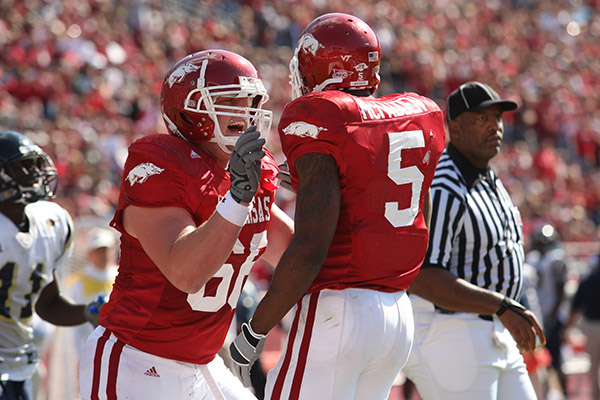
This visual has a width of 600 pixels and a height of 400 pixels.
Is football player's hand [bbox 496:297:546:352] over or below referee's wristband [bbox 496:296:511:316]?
below

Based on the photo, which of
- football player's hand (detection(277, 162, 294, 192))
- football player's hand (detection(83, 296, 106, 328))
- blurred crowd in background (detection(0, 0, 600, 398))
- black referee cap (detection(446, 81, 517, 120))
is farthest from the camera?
blurred crowd in background (detection(0, 0, 600, 398))

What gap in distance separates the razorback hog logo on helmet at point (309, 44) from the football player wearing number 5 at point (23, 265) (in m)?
1.46

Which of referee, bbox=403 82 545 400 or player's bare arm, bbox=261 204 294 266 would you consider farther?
referee, bbox=403 82 545 400

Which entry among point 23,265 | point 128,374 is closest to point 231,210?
point 128,374

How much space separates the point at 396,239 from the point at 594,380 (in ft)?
18.8

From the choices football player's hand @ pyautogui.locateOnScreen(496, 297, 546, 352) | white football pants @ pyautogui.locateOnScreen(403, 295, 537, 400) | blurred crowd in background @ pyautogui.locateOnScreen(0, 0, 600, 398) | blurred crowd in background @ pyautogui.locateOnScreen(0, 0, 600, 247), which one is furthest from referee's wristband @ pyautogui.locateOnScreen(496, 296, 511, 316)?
blurred crowd in background @ pyautogui.locateOnScreen(0, 0, 600, 247)

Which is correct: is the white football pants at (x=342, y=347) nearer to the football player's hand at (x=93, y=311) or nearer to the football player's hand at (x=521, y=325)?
the football player's hand at (x=521, y=325)

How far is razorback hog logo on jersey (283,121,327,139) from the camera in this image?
260 cm

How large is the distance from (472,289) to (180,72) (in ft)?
4.87

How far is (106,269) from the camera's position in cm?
701

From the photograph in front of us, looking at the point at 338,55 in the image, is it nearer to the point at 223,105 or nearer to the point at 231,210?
the point at 223,105

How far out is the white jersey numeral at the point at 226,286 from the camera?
2.72 meters

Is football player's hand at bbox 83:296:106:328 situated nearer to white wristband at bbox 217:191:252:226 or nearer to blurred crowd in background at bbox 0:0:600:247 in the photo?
white wristband at bbox 217:191:252:226

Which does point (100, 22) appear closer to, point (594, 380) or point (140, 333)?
point (594, 380)
